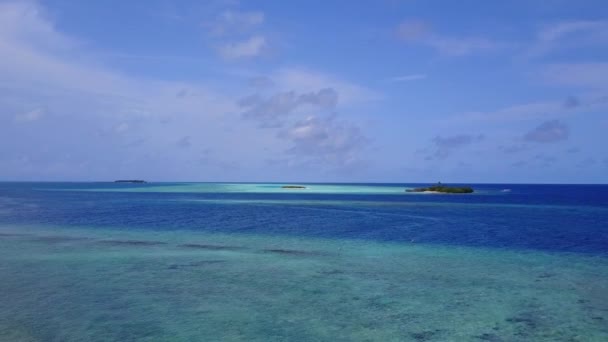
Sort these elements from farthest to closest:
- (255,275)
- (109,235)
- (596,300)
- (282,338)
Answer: (109,235) < (255,275) < (596,300) < (282,338)

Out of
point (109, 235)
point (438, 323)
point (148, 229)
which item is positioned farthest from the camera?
point (148, 229)

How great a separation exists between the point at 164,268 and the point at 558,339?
1579 centimetres

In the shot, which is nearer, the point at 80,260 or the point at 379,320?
the point at 379,320

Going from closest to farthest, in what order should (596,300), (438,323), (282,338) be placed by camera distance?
(282,338)
(438,323)
(596,300)

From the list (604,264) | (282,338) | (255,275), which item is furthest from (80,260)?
(604,264)

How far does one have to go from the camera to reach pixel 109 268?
2089 centimetres

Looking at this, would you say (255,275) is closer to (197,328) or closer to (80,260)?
(197,328)

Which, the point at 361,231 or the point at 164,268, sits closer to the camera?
the point at 164,268

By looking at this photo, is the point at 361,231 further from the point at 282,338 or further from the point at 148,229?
the point at 282,338

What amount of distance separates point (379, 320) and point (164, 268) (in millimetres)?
11164

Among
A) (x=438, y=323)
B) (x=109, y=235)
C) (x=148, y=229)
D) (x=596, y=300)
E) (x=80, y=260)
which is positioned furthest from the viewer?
(x=148, y=229)

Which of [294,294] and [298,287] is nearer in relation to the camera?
[294,294]

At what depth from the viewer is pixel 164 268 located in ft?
69.3

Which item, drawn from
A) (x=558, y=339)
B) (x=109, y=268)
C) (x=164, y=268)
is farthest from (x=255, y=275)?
(x=558, y=339)
